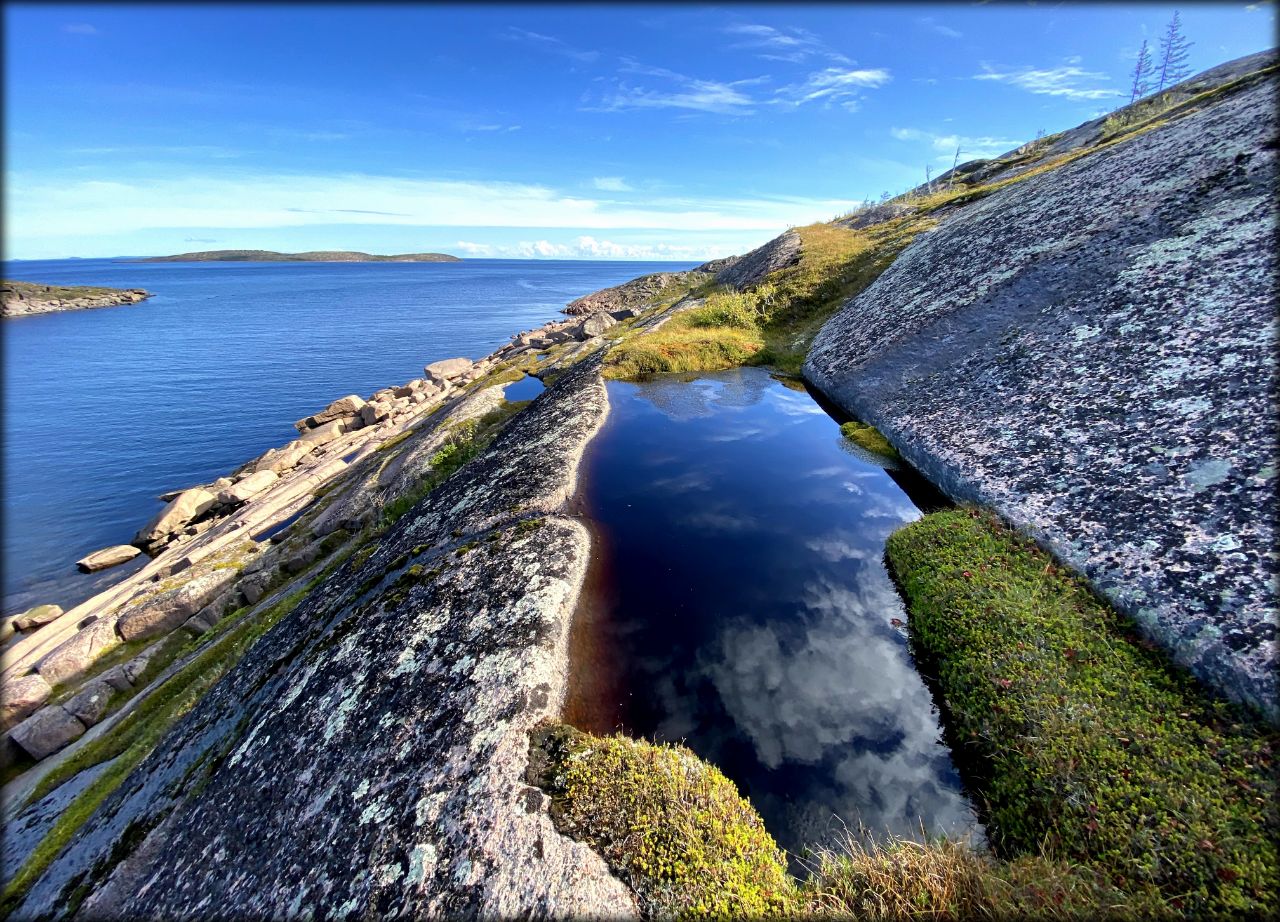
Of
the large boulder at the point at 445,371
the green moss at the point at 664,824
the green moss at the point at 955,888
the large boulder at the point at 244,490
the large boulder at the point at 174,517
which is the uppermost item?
the green moss at the point at 955,888

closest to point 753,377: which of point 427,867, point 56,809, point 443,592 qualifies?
point 443,592

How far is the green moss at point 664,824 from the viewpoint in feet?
20.7

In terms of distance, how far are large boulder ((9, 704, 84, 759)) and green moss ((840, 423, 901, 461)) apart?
108 ft

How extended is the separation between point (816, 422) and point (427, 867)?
1959 centimetres

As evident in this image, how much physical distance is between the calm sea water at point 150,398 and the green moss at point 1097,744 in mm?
29223

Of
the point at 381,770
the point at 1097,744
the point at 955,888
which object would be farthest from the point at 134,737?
the point at 1097,744

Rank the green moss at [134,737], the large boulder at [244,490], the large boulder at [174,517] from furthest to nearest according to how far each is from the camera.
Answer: the large boulder at [244,490] < the large boulder at [174,517] < the green moss at [134,737]

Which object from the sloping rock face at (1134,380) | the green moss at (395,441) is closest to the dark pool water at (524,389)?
the green moss at (395,441)

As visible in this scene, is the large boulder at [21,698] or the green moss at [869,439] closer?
the green moss at [869,439]

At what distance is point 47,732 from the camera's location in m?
19.9

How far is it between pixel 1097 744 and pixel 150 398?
92741 mm

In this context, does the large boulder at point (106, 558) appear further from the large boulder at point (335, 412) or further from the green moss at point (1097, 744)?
the green moss at point (1097, 744)

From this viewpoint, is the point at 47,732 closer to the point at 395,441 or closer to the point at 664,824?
the point at 395,441

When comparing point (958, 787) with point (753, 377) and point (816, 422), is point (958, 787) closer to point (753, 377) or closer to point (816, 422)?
point (816, 422)
